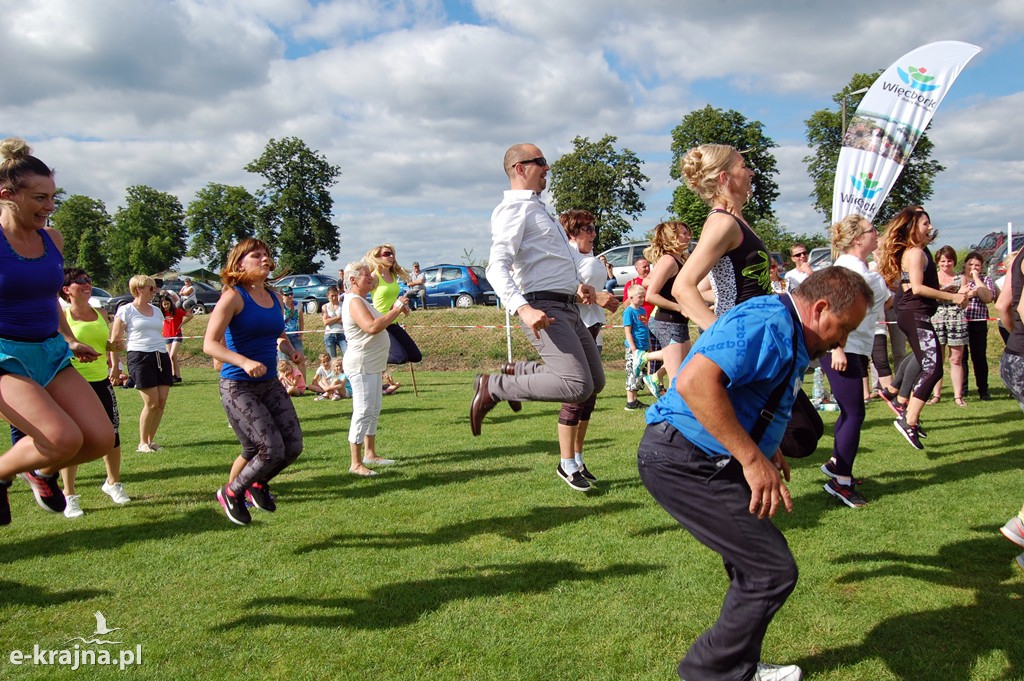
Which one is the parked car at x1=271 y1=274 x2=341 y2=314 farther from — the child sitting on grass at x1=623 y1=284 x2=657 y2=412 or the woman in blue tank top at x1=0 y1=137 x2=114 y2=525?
the woman in blue tank top at x1=0 y1=137 x2=114 y2=525

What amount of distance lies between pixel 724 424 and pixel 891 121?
1280 centimetres

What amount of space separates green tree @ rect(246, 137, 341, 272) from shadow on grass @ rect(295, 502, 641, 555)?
6013 centimetres

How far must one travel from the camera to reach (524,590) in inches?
144

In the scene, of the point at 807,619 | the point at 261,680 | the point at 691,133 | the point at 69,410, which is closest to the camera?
the point at 261,680

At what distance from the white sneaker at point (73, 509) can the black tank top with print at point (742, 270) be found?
16.1ft

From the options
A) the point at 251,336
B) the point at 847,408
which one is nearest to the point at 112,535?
the point at 251,336

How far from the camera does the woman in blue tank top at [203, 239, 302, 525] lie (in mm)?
4430

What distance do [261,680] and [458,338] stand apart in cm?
1585

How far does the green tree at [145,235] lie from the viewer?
71.4m

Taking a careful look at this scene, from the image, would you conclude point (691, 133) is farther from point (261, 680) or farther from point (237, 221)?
point (261, 680)

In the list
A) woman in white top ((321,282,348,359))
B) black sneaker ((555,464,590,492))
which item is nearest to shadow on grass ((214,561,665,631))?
black sneaker ((555,464,590,492))

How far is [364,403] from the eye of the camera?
6.36m

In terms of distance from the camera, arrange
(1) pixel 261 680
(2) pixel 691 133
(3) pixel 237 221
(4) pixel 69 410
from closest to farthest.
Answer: (1) pixel 261 680 → (4) pixel 69 410 → (2) pixel 691 133 → (3) pixel 237 221

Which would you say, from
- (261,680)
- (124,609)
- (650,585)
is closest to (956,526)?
(650,585)
